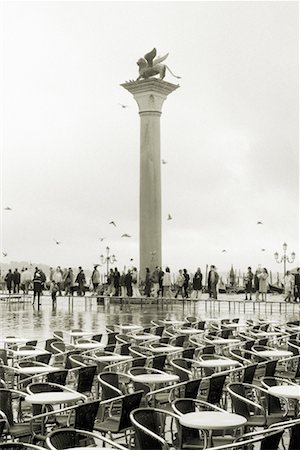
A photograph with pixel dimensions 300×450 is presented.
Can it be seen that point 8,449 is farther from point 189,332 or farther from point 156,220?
point 156,220

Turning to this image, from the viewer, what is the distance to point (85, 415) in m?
6.80

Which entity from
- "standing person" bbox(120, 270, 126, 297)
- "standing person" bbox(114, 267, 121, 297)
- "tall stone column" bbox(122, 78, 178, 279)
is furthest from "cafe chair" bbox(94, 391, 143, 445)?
"tall stone column" bbox(122, 78, 178, 279)

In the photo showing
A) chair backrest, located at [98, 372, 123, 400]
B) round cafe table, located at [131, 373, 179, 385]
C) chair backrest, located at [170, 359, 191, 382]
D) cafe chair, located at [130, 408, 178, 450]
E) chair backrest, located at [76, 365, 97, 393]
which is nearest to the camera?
cafe chair, located at [130, 408, 178, 450]

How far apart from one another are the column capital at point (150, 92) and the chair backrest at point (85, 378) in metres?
24.9

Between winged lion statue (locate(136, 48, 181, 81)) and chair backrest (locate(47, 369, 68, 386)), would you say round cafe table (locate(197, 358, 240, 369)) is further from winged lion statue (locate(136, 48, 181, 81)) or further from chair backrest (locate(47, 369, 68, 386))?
winged lion statue (locate(136, 48, 181, 81))

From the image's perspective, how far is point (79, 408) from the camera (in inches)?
265

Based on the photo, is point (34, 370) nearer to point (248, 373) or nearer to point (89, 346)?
point (248, 373)

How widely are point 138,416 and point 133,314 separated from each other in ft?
64.9

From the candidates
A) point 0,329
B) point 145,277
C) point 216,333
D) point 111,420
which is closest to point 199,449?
point 111,420

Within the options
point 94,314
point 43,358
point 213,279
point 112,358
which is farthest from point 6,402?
point 213,279

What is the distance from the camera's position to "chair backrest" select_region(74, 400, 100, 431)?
6.73 m

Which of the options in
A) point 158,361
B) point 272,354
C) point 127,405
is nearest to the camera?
point 127,405

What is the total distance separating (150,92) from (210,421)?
27446 millimetres

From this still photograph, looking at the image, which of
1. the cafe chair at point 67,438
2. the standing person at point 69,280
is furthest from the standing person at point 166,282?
the cafe chair at point 67,438
